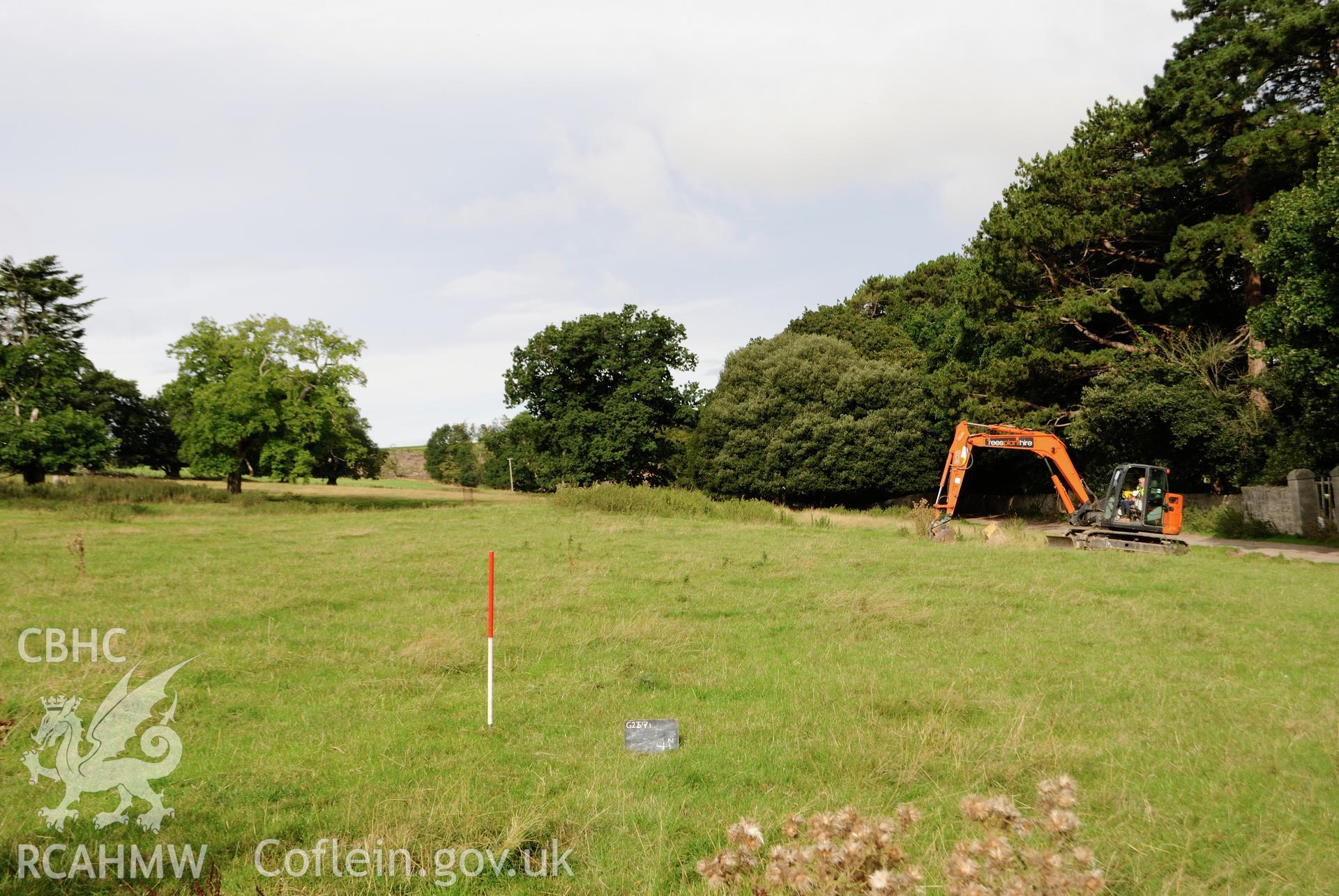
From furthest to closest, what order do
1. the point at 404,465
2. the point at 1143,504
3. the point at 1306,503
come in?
the point at 404,465 → the point at 1306,503 → the point at 1143,504

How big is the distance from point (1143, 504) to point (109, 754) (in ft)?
74.6

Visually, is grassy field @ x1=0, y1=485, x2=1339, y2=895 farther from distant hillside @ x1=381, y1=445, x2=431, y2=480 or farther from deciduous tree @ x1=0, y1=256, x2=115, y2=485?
distant hillside @ x1=381, y1=445, x2=431, y2=480

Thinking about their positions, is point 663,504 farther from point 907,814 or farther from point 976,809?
point 976,809

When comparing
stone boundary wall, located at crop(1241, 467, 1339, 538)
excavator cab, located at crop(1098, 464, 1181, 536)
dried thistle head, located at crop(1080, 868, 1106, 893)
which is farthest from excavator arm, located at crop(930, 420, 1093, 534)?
dried thistle head, located at crop(1080, 868, 1106, 893)

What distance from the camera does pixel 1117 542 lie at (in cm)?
2134

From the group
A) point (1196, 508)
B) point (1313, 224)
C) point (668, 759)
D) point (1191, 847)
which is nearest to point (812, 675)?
point (668, 759)

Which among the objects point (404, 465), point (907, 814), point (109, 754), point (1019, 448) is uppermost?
point (404, 465)

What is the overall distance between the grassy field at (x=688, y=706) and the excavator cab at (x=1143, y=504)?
18.7ft

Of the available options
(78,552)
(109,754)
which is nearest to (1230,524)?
(109,754)

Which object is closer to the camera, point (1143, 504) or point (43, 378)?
point (1143, 504)

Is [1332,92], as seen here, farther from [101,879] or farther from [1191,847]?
[101,879]

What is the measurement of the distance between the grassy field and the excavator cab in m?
5.69

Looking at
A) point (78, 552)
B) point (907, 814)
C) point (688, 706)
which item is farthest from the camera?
point (78, 552)

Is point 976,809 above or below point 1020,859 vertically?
above
